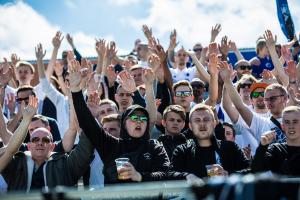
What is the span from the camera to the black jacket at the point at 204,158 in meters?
5.67

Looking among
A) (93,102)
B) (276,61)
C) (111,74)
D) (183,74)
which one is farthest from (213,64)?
(183,74)

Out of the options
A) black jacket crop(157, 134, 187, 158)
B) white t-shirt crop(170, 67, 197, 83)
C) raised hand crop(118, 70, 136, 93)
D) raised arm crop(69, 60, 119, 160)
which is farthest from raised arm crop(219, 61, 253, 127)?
white t-shirt crop(170, 67, 197, 83)

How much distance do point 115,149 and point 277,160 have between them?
156 cm

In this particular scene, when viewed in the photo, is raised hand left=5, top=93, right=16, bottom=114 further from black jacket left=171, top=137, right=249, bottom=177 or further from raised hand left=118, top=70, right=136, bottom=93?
black jacket left=171, top=137, right=249, bottom=177

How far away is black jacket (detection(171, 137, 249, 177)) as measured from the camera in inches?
223

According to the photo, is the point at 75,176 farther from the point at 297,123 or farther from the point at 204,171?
the point at 297,123

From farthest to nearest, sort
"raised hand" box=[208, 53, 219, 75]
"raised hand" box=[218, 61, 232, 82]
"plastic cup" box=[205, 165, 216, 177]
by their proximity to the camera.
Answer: "raised hand" box=[208, 53, 219, 75] < "raised hand" box=[218, 61, 232, 82] < "plastic cup" box=[205, 165, 216, 177]

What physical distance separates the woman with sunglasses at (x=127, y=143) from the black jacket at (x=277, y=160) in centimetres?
90

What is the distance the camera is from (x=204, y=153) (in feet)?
18.8

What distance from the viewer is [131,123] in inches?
233

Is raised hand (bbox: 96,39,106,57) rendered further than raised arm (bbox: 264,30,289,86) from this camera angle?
Yes

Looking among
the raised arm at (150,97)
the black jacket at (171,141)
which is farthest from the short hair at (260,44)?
the black jacket at (171,141)

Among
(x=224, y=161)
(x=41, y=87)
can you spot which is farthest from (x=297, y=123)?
(x=41, y=87)

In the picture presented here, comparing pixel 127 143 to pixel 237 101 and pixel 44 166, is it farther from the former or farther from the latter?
pixel 237 101
